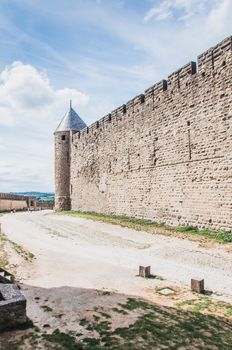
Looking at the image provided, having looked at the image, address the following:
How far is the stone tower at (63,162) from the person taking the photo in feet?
104

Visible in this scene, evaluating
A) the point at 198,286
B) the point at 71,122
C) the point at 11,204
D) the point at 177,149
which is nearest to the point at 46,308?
the point at 198,286

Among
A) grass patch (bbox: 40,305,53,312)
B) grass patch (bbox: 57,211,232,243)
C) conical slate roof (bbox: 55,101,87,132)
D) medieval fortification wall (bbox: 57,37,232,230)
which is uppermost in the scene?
conical slate roof (bbox: 55,101,87,132)

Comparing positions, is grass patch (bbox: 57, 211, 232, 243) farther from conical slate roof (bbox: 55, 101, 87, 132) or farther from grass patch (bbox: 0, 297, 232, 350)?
conical slate roof (bbox: 55, 101, 87, 132)

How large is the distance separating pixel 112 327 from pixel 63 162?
27.4 meters

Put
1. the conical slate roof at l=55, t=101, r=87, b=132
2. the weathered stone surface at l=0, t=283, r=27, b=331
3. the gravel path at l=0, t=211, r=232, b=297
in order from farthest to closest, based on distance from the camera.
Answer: the conical slate roof at l=55, t=101, r=87, b=132 → the gravel path at l=0, t=211, r=232, b=297 → the weathered stone surface at l=0, t=283, r=27, b=331

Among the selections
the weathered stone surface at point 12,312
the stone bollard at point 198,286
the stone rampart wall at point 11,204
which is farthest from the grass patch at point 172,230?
the stone rampart wall at point 11,204

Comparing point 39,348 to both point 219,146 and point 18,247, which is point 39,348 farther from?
point 219,146

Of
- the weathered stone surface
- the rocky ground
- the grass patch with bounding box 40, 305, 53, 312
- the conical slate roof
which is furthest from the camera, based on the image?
the conical slate roof

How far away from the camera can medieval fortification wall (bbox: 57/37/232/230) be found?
12750 mm

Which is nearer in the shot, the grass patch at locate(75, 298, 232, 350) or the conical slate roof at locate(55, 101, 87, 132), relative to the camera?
the grass patch at locate(75, 298, 232, 350)

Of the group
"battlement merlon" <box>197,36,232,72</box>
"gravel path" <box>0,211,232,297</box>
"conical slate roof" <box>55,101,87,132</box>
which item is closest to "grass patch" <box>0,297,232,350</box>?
"gravel path" <box>0,211,232,297</box>

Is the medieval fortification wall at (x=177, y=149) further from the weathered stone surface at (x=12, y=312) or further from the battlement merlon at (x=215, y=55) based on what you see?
the weathered stone surface at (x=12, y=312)

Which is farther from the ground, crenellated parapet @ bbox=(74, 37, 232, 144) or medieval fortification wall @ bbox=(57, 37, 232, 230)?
crenellated parapet @ bbox=(74, 37, 232, 144)

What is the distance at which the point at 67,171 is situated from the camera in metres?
31.7
